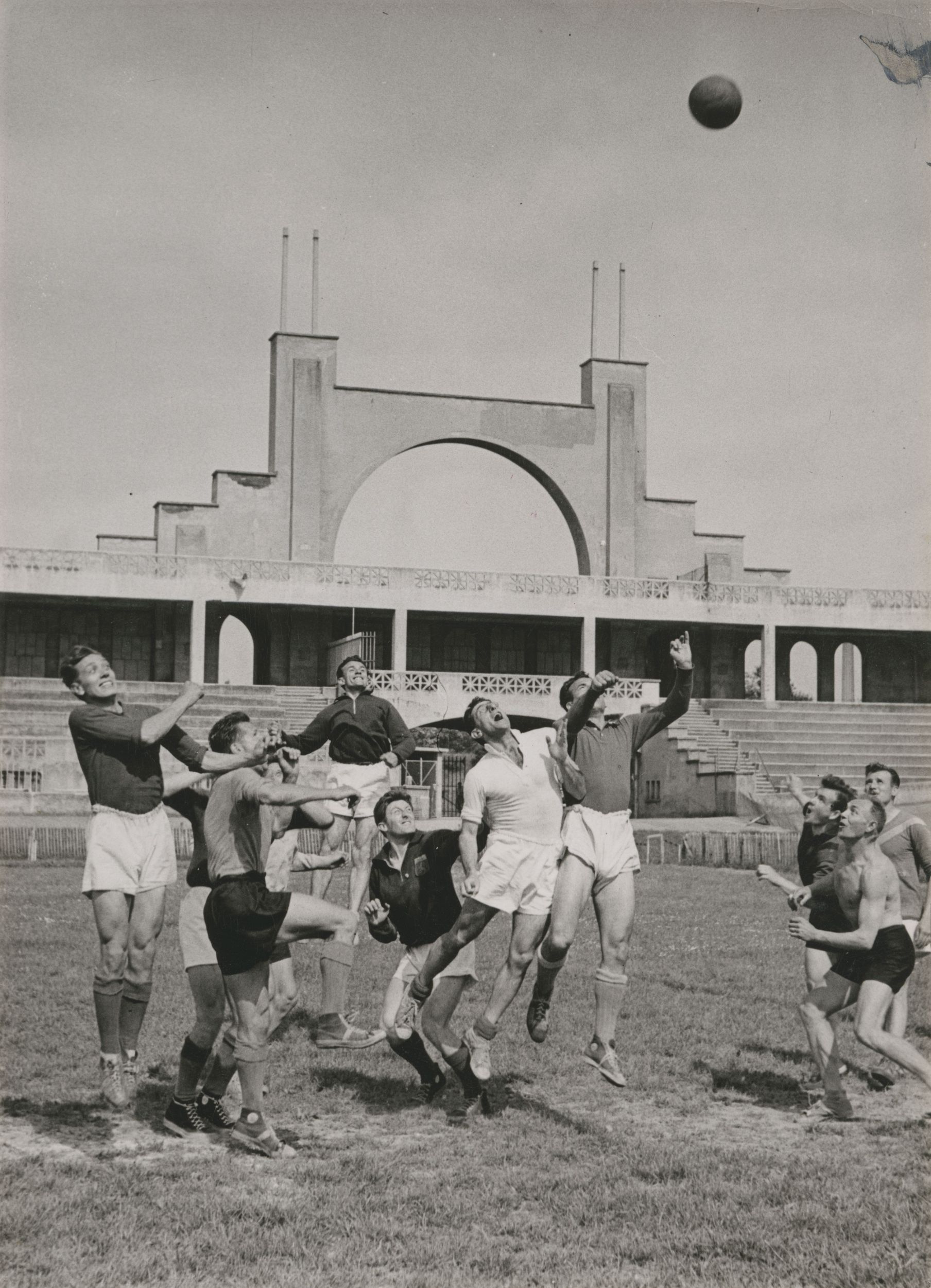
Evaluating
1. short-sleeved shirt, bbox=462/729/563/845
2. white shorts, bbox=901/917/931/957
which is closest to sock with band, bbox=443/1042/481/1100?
short-sleeved shirt, bbox=462/729/563/845

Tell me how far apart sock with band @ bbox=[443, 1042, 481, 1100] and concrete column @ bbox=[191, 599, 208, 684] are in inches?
1259

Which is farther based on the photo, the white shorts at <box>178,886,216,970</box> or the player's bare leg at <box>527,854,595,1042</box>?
the player's bare leg at <box>527,854,595,1042</box>

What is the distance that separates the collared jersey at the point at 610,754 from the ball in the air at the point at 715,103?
14.9 ft

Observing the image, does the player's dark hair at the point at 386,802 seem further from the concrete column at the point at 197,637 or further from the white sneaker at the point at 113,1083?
the concrete column at the point at 197,637

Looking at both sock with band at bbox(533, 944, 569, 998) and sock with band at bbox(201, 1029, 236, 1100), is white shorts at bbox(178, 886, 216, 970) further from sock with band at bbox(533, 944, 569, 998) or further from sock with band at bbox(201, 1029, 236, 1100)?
sock with band at bbox(533, 944, 569, 998)

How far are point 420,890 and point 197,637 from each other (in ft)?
105

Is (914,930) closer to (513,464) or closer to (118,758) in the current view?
(118,758)

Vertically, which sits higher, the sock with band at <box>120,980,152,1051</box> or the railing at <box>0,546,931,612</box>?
the railing at <box>0,546,931,612</box>

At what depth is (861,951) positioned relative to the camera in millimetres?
7180

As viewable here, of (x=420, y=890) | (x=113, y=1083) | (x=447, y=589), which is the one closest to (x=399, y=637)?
(x=447, y=589)

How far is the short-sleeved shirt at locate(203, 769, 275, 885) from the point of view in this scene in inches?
250

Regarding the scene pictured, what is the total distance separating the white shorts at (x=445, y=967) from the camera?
7.40 m

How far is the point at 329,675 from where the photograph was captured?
43.1 m

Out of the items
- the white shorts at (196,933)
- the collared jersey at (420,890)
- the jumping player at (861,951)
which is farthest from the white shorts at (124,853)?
the jumping player at (861,951)
